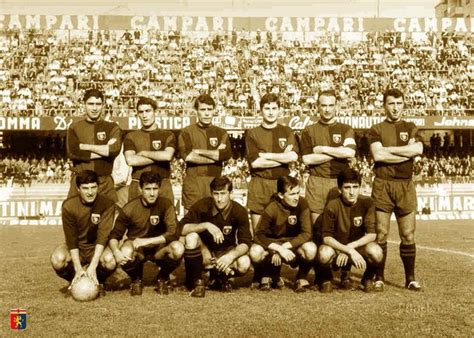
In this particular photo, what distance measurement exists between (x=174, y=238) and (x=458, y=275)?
3694mm

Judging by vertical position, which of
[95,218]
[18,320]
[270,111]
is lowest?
[18,320]

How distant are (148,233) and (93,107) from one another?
154 centimetres

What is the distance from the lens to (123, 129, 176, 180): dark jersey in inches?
276

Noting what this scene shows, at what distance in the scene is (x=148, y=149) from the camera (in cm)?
707

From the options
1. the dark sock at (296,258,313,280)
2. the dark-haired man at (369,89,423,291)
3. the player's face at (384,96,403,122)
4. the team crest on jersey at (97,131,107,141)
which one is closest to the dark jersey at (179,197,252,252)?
the dark sock at (296,258,313,280)

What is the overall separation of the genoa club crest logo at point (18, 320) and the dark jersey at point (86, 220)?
150cm

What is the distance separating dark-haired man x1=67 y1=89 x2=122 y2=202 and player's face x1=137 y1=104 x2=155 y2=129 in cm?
36

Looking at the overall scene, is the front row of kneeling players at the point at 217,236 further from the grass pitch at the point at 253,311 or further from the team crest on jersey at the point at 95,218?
the grass pitch at the point at 253,311

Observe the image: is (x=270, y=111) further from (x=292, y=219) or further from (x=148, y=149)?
(x=148, y=149)

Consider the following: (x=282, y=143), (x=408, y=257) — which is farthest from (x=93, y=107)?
(x=408, y=257)

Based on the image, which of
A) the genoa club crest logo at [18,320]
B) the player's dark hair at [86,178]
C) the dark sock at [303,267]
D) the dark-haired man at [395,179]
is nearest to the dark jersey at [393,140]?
the dark-haired man at [395,179]

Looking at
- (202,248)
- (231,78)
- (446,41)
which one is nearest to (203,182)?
(202,248)

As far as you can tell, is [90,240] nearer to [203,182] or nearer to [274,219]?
[203,182]

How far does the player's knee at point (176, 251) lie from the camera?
638cm
